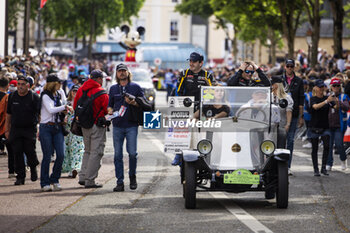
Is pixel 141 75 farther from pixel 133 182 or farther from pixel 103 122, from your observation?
pixel 103 122

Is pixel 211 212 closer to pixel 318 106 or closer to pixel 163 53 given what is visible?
pixel 318 106

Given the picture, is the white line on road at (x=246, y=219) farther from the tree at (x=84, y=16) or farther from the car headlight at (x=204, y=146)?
the tree at (x=84, y=16)

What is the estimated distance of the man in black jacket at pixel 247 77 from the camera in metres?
12.7

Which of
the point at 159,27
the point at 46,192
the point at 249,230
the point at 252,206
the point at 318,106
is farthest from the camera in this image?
the point at 159,27

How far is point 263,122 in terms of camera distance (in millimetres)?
11445

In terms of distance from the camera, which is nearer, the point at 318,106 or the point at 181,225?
the point at 181,225

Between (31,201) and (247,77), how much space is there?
3.92 m

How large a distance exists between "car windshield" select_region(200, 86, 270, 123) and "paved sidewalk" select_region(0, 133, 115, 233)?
2268 mm

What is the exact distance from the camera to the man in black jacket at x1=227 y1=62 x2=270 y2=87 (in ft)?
41.5

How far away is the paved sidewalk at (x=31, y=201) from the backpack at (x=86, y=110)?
3.35 feet

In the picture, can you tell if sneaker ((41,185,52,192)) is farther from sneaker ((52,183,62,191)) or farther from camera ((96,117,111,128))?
camera ((96,117,111,128))

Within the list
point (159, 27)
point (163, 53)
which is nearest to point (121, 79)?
point (163, 53)

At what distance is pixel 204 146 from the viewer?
11.0 m

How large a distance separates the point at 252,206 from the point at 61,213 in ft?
8.45
